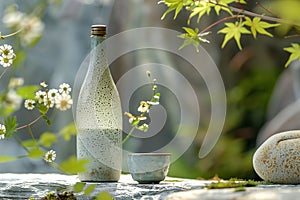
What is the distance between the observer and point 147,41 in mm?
2916

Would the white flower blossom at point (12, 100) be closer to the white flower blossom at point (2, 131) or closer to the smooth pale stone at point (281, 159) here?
the white flower blossom at point (2, 131)

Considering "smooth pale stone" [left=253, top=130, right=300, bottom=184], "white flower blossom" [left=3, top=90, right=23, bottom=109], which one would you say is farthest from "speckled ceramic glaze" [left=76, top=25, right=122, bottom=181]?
"white flower blossom" [left=3, top=90, right=23, bottom=109]

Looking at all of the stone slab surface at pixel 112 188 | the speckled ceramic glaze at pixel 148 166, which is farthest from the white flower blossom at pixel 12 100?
the speckled ceramic glaze at pixel 148 166

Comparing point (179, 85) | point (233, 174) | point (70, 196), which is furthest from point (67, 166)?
point (179, 85)

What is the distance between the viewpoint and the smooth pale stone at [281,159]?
133 cm

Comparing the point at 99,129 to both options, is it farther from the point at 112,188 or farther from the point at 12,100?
the point at 12,100

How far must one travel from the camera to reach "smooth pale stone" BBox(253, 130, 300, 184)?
4.37 ft

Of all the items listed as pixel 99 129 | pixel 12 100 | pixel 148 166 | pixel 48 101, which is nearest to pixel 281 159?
pixel 148 166

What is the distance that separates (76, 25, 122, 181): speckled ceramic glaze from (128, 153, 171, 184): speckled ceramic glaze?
0.06 metres

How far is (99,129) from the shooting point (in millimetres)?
1439

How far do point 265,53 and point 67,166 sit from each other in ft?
7.64

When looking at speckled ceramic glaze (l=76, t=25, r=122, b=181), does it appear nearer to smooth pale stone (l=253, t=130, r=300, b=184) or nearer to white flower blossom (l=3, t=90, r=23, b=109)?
smooth pale stone (l=253, t=130, r=300, b=184)

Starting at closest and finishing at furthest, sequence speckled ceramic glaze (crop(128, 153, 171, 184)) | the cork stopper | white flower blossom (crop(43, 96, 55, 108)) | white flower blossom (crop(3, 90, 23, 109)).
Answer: white flower blossom (crop(3, 90, 23, 109)), white flower blossom (crop(43, 96, 55, 108)), speckled ceramic glaze (crop(128, 153, 171, 184)), the cork stopper

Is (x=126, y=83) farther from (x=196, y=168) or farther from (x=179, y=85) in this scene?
(x=196, y=168)
